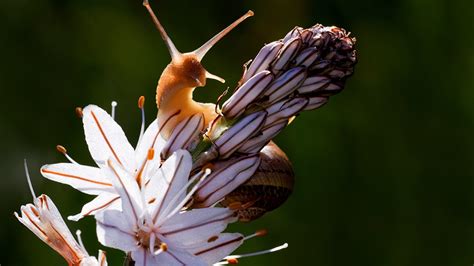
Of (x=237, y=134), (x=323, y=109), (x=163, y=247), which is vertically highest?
(x=237, y=134)

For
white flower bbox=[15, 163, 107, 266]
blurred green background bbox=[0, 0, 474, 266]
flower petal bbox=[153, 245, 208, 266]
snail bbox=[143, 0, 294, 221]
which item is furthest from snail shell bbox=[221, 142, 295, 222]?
blurred green background bbox=[0, 0, 474, 266]

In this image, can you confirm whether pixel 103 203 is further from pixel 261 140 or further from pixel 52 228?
pixel 261 140

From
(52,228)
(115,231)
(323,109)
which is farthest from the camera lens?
(323,109)

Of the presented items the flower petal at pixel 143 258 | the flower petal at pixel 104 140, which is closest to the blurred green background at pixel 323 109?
the flower petal at pixel 104 140

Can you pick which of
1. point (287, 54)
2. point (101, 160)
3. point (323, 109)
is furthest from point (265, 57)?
point (323, 109)

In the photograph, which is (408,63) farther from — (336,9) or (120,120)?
(120,120)

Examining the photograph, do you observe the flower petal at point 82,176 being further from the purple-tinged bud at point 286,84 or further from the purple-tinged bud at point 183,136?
the purple-tinged bud at point 286,84

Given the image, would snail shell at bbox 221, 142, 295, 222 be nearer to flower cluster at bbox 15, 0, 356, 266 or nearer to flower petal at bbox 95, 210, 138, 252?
flower cluster at bbox 15, 0, 356, 266
